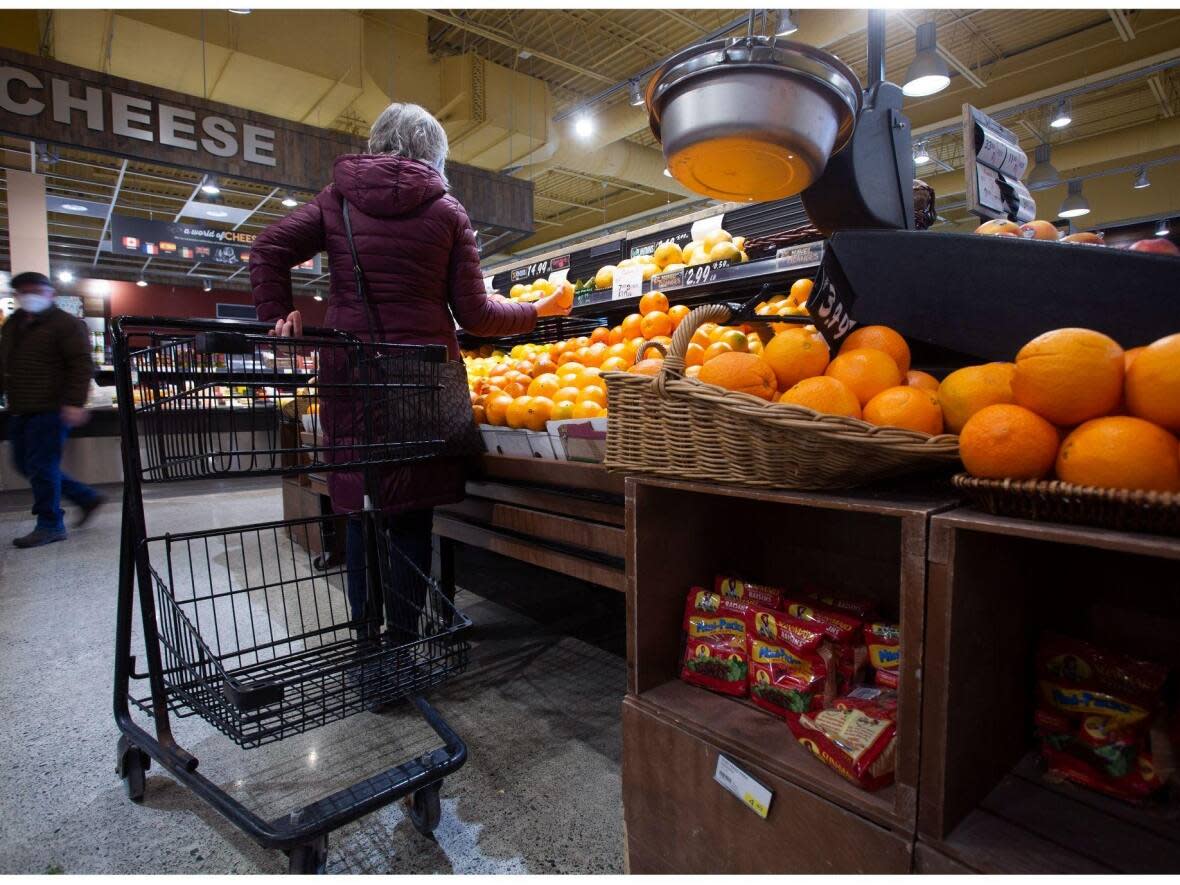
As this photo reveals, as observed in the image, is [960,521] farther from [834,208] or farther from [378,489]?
[378,489]

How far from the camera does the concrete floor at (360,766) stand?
1.27 metres

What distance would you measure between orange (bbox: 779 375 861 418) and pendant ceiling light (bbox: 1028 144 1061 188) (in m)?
8.74

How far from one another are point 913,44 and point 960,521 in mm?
8222

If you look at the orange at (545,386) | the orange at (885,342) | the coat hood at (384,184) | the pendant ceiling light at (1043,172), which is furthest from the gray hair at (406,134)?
the pendant ceiling light at (1043,172)

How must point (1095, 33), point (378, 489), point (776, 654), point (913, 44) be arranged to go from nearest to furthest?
point (776, 654)
point (378, 489)
point (1095, 33)
point (913, 44)

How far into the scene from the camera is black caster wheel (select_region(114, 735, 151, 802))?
1.43m

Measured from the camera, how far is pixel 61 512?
3.88 m

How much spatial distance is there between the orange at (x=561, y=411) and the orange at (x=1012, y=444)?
1156 millimetres

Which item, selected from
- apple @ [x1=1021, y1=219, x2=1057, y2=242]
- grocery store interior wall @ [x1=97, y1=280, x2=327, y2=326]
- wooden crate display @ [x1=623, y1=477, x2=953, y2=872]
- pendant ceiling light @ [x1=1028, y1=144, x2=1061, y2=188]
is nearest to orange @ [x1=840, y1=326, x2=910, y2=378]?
wooden crate display @ [x1=623, y1=477, x2=953, y2=872]

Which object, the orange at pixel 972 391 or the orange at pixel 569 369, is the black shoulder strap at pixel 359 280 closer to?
the orange at pixel 569 369

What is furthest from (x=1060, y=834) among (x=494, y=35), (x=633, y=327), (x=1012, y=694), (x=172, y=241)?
(x=172, y=241)

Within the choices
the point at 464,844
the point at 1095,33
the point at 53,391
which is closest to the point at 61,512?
the point at 53,391

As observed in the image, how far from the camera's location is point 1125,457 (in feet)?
2.06

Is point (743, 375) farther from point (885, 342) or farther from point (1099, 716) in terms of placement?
point (1099, 716)
